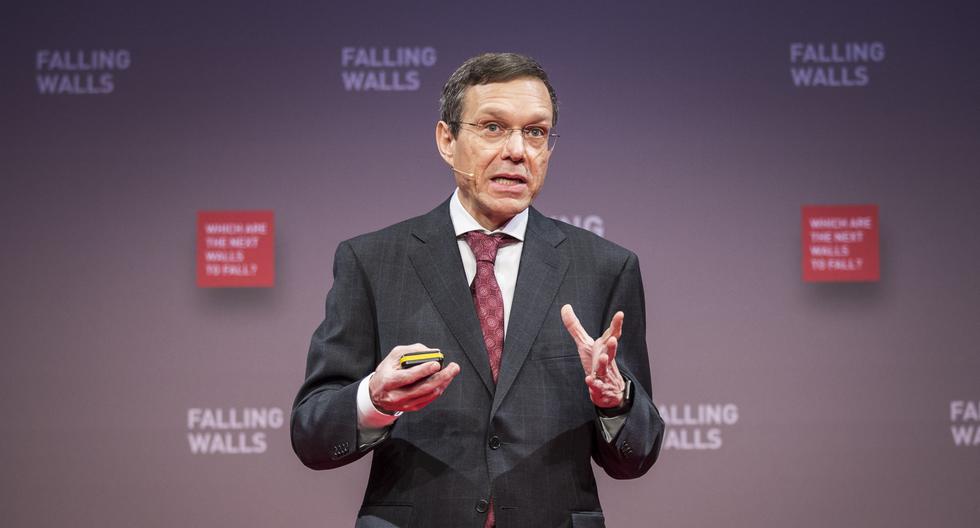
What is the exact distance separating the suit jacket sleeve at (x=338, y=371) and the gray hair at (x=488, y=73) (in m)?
0.33

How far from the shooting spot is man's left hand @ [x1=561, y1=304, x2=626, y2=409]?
4.80ft

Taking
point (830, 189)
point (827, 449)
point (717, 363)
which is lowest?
point (827, 449)

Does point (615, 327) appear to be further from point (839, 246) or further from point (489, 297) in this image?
point (839, 246)

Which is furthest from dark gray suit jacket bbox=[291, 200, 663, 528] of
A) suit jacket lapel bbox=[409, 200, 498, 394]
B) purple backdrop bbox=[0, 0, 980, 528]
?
purple backdrop bbox=[0, 0, 980, 528]

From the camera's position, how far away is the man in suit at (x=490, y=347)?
1604 mm

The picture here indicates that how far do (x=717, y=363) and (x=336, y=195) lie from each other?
145cm

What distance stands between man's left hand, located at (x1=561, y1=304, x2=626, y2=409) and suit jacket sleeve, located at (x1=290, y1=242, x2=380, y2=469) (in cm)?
38

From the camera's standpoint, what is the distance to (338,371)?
66.6 inches

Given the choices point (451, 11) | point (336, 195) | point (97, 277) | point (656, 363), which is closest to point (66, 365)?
point (97, 277)

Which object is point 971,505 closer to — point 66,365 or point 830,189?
point 830,189

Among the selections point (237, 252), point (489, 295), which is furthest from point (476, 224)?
point (237, 252)

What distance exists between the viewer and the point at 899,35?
131 inches

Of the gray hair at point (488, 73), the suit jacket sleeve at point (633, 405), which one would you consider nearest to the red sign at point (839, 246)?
the suit jacket sleeve at point (633, 405)

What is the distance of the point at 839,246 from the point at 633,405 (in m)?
1.95
